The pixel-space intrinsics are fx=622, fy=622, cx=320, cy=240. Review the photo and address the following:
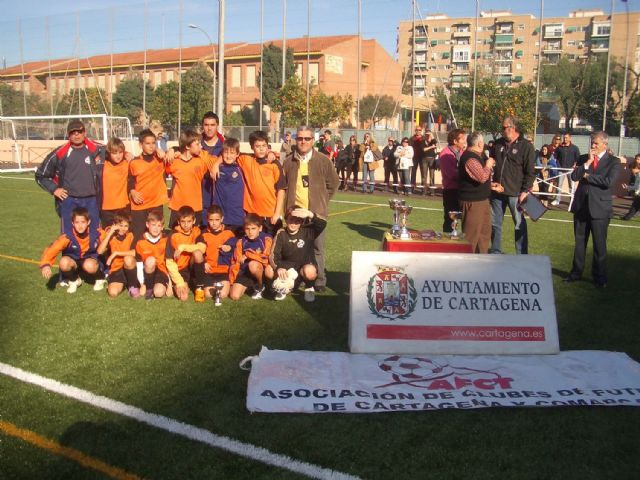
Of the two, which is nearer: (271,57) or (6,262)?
(6,262)

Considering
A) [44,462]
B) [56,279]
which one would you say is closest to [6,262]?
[56,279]

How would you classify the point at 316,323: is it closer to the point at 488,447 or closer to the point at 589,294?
the point at 488,447

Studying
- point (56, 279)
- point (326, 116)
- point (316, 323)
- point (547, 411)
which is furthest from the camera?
point (326, 116)

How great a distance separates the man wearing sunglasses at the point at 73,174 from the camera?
738cm

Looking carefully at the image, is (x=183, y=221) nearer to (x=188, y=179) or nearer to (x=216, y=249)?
(x=216, y=249)

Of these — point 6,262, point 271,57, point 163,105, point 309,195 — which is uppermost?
point 271,57

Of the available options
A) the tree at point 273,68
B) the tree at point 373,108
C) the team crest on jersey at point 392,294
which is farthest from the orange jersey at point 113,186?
the tree at point 373,108

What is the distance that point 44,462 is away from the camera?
3.43 meters

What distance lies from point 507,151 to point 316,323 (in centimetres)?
405

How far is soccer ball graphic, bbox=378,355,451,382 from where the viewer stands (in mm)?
4629

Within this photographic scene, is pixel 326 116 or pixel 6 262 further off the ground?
pixel 326 116

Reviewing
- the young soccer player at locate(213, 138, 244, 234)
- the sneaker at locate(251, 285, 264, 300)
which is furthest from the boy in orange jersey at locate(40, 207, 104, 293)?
the sneaker at locate(251, 285, 264, 300)

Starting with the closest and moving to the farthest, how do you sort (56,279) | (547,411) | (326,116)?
(547,411) < (56,279) < (326,116)

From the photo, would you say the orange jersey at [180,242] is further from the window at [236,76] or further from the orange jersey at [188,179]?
the window at [236,76]
